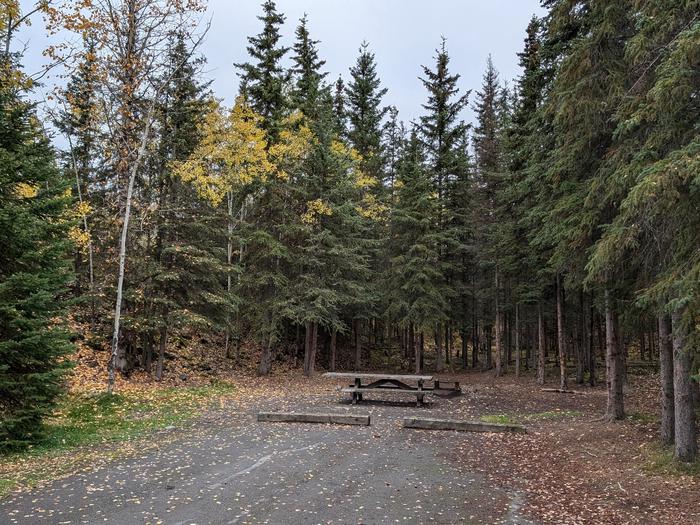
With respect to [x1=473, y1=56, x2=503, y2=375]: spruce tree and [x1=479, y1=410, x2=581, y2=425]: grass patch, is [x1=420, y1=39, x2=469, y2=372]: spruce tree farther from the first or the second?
[x1=479, y1=410, x2=581, y2=425]: grass patch

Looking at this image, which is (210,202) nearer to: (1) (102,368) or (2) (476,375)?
(1) (102,368)

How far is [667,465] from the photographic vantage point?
761 centimetres

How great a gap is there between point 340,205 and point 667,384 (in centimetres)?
1529

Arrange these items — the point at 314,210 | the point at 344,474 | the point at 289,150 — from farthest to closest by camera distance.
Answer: the point at 314,210 → the point at 289,150 → the point at 344,474

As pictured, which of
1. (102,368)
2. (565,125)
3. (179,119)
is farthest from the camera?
(179,119)

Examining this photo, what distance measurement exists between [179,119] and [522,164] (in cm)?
1443


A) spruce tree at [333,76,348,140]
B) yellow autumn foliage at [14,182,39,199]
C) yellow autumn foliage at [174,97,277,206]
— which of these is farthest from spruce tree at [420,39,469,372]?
yellow autumn foliage at [14,182,39,199]

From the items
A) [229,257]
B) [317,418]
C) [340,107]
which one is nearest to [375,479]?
[317,418]

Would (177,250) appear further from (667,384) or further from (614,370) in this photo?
(667,384)

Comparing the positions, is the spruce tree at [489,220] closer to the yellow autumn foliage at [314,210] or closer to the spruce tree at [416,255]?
the spruce tree at [416,255]

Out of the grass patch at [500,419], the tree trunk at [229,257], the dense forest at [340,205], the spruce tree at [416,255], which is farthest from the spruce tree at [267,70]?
the grass patch at [500,419]

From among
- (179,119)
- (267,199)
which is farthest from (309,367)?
(179,119)

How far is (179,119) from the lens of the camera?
18.1m

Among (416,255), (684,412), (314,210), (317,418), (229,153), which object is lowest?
(317,418)
